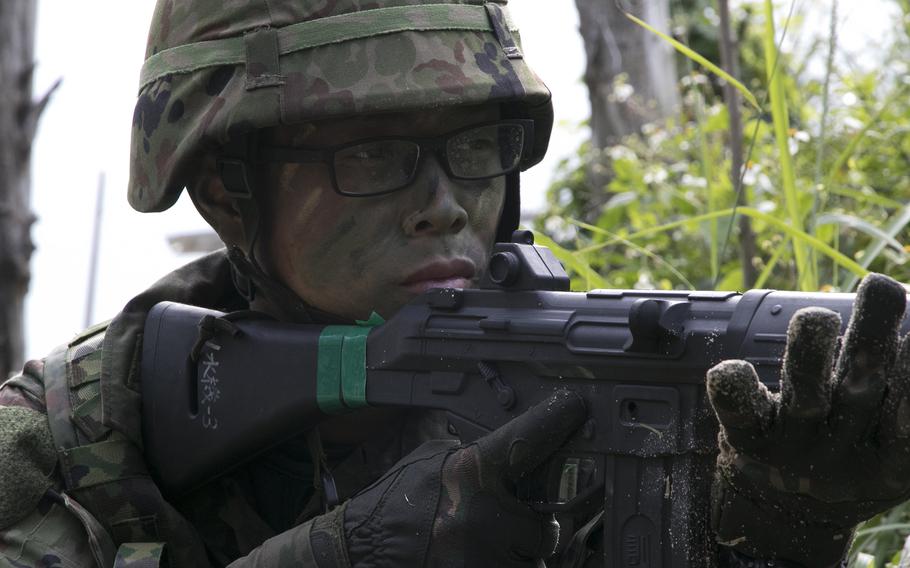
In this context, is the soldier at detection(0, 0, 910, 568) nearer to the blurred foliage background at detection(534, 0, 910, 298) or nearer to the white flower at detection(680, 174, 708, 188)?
the blurred foliage background at detection(534, 0, 910, 298)

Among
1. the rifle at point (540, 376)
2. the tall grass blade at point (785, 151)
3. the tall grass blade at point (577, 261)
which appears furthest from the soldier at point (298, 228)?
the tall grass blade at point (785, 151)

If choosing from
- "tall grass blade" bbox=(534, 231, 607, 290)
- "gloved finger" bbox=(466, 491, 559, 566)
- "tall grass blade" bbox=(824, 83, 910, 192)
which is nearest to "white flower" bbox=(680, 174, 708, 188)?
"tall grass blade" bbox=(824, 83, 910, 192)

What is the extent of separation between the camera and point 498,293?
2.53 m

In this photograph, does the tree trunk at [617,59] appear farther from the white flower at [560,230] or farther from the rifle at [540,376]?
the rifle at [540,376]

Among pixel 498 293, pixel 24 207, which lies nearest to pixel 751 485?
pixel 498 293

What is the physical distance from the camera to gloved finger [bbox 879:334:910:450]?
6.13 feet

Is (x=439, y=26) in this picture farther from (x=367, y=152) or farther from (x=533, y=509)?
(x=533, y=509)

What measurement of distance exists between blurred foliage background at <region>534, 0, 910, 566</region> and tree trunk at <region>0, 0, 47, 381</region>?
2.53m

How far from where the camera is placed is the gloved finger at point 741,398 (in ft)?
6.23

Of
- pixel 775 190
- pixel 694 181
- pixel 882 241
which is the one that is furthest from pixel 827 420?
pixel 694 181

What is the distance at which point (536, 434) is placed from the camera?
7.55 feet

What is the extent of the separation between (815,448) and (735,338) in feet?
0.76

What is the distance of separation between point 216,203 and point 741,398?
1681 millimetres

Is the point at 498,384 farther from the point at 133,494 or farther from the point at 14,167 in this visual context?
the point at 14,167
